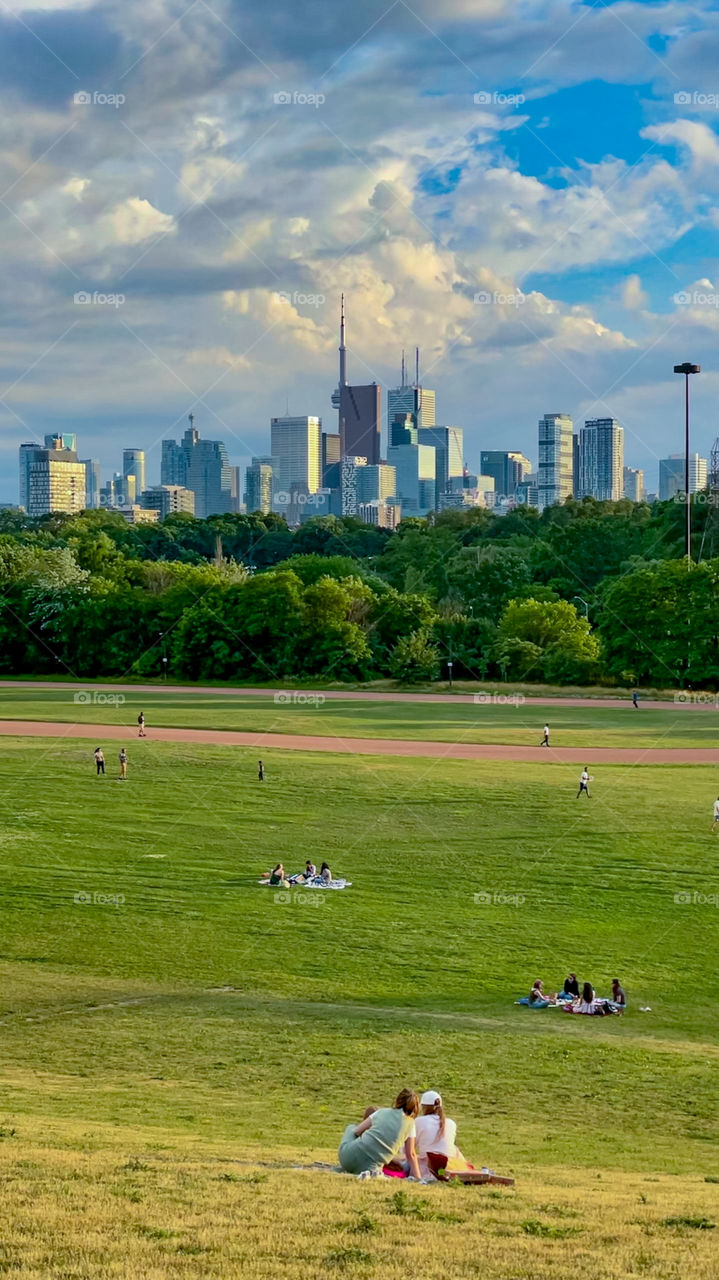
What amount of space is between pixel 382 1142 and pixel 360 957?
12401 millimetres

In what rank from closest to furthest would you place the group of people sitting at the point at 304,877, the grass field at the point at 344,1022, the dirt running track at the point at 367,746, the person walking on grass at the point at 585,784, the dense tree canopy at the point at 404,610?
the grass field at the point at 344,1022 < the group of people sitting at the point at 304,877 < the person walking on grass at the point at 585,784 < the dirt running track at the point at 367,746 < the dense tree canopy at the point at 404,610

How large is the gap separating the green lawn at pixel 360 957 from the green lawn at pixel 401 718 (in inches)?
539

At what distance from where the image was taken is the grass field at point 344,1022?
9984 millimetres

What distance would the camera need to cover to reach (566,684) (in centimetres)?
8244

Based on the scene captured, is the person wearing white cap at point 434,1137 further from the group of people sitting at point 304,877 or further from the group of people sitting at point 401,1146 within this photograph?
the group of people sitting at point 304,877

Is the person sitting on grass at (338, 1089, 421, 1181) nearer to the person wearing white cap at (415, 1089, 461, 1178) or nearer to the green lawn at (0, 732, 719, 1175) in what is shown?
the person wearing white cap at (415, 1089, 461, 1178)

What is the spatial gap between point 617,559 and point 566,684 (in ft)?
143

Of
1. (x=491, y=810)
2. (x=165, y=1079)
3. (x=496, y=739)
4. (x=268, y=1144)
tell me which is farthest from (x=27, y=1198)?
(x=496, y=739)

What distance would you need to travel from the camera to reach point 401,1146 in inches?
498

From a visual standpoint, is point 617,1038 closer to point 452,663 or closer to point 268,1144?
point 268,1144

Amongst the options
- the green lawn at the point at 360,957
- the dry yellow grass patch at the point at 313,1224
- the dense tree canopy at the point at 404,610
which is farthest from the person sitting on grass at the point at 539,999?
the dense tree canopy at the point at 404,610

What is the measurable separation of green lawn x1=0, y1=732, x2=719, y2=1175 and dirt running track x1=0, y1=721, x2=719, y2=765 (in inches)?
240

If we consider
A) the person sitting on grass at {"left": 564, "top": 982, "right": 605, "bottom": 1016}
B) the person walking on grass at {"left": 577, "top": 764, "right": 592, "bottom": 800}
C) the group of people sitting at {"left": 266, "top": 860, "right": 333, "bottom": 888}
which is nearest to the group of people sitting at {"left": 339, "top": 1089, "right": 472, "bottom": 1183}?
the person sitting on grass at {"left": 564, "top": 982, "right": 605, "bottom": 1016}

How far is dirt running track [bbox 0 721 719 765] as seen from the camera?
1989 inches
